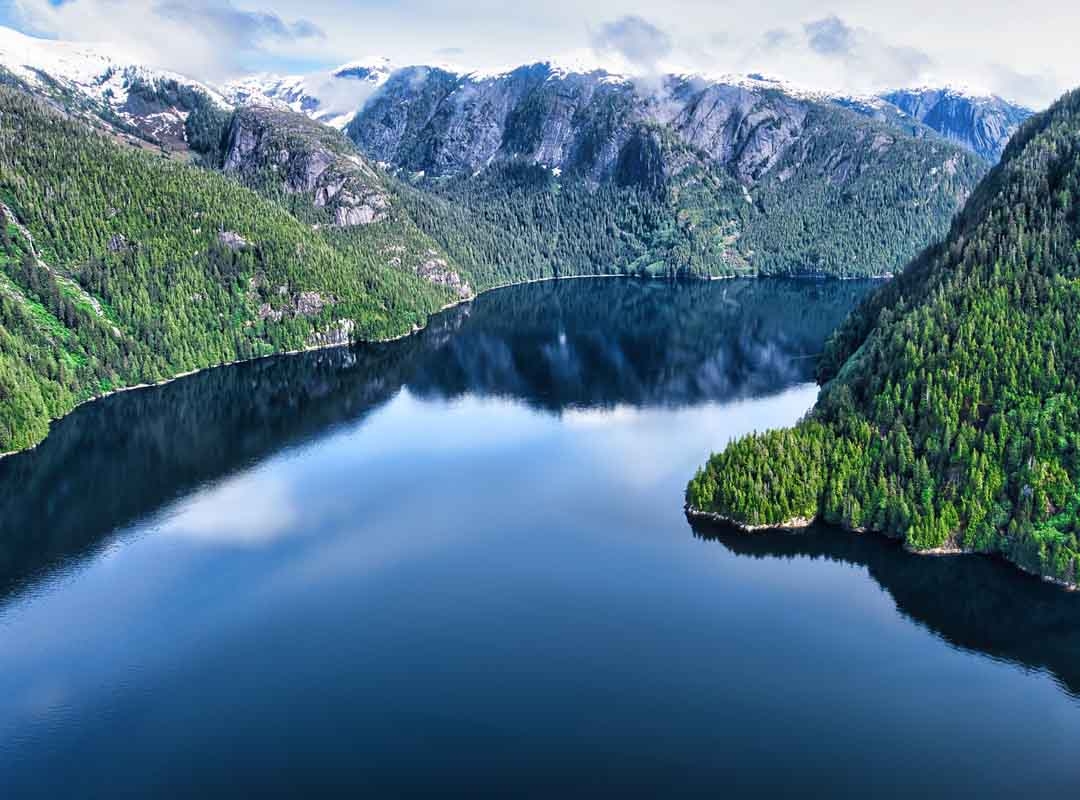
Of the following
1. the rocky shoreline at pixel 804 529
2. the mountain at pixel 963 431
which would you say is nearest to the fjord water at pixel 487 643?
the rocky shoreline at pixel 804 529

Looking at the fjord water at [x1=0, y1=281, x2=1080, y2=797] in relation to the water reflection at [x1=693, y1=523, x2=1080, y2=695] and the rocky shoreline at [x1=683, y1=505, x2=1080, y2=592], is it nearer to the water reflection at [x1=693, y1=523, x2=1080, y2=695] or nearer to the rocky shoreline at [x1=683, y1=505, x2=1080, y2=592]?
the water reflection at [x1=693, y1=523, x2=1080, y2=695]

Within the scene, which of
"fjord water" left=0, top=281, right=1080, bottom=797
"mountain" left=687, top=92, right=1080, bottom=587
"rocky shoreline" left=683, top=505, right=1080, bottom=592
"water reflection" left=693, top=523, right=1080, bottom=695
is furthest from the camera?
"mountain" left=687, top=92, right=1080, bottom=587

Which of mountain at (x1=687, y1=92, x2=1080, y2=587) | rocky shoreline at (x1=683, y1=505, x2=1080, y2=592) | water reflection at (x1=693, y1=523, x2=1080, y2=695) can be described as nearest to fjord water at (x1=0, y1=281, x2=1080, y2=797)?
water reflection at (x1=693, y1=523, x2=1080, y2=695)

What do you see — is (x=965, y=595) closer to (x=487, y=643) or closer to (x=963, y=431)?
(x=963, y=431)

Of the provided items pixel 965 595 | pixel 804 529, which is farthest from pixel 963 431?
pixel 965 595

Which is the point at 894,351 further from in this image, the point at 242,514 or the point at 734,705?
the point at 242,514
